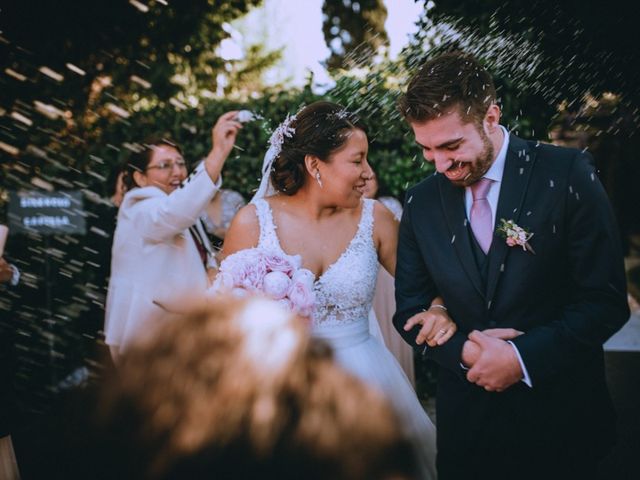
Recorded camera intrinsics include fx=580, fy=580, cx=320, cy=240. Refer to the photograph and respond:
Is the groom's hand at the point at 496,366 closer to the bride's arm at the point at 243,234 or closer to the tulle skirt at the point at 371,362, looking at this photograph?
the tulle skirt at the point at 371,362

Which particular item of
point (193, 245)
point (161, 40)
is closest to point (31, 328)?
point (193, 245)

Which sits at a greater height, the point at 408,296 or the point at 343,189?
the point at 343,189

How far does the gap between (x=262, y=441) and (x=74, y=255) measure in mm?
6372

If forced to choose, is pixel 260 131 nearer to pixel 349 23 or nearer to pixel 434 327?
pixel 434 327

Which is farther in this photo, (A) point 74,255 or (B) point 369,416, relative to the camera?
(A) point 74,255

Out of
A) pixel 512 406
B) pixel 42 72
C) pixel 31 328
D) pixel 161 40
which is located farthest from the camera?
pixel 161 40

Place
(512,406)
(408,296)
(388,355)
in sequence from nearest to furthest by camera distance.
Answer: (512,406) < (408,296) < (388,355)

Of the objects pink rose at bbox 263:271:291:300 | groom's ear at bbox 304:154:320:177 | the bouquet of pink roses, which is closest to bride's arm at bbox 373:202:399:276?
groom's ear at bbox 304:154:320:177

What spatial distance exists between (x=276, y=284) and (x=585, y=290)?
1.25 metres

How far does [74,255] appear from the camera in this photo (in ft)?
21.7

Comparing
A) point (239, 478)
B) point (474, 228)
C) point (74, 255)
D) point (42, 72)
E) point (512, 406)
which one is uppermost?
point (42, 72)

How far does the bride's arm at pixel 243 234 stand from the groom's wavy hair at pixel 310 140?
0.27 meters

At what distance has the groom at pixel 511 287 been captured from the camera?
1951 millimetres

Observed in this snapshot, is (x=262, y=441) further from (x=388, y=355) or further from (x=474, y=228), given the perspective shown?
(x=388, y=355)
